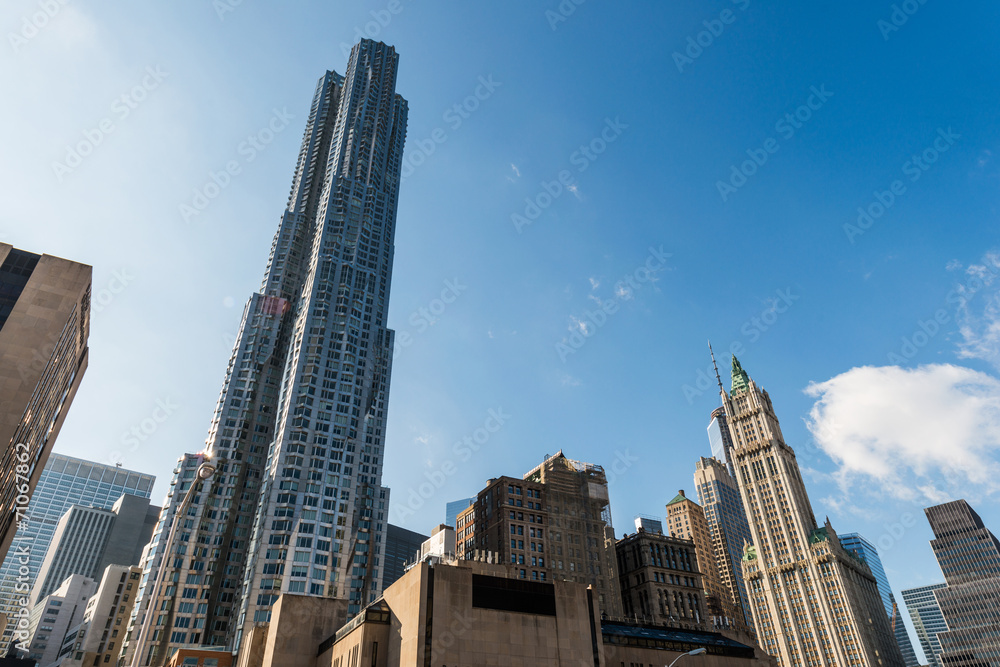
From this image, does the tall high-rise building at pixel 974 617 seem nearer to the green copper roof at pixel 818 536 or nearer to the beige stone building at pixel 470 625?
the green copper roof at pixel 818 536

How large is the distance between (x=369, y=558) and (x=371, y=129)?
122 m

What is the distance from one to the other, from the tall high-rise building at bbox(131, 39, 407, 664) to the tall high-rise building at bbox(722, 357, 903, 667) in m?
120

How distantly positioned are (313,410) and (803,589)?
143m

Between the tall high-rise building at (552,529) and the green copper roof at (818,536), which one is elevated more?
the green copper roof at (818,536)

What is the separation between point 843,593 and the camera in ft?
557

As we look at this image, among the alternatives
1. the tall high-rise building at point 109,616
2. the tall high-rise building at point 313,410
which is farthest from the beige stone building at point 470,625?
the tall high-rise building at point 109,616

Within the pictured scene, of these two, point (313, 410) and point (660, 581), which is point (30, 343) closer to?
point (313, 410)

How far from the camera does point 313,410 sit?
133m

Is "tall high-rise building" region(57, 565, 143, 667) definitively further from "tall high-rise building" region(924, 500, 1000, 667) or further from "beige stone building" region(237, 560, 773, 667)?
"tall high-rise building" region(924, 500, 1000, 667)

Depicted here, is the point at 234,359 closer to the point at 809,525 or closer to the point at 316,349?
the point at 316,349

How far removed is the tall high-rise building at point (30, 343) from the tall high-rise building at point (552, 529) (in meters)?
70.6

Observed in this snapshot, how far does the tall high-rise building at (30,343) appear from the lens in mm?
68375

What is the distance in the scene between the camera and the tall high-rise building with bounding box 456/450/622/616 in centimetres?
12031

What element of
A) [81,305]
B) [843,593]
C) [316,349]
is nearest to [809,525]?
[843,593]
